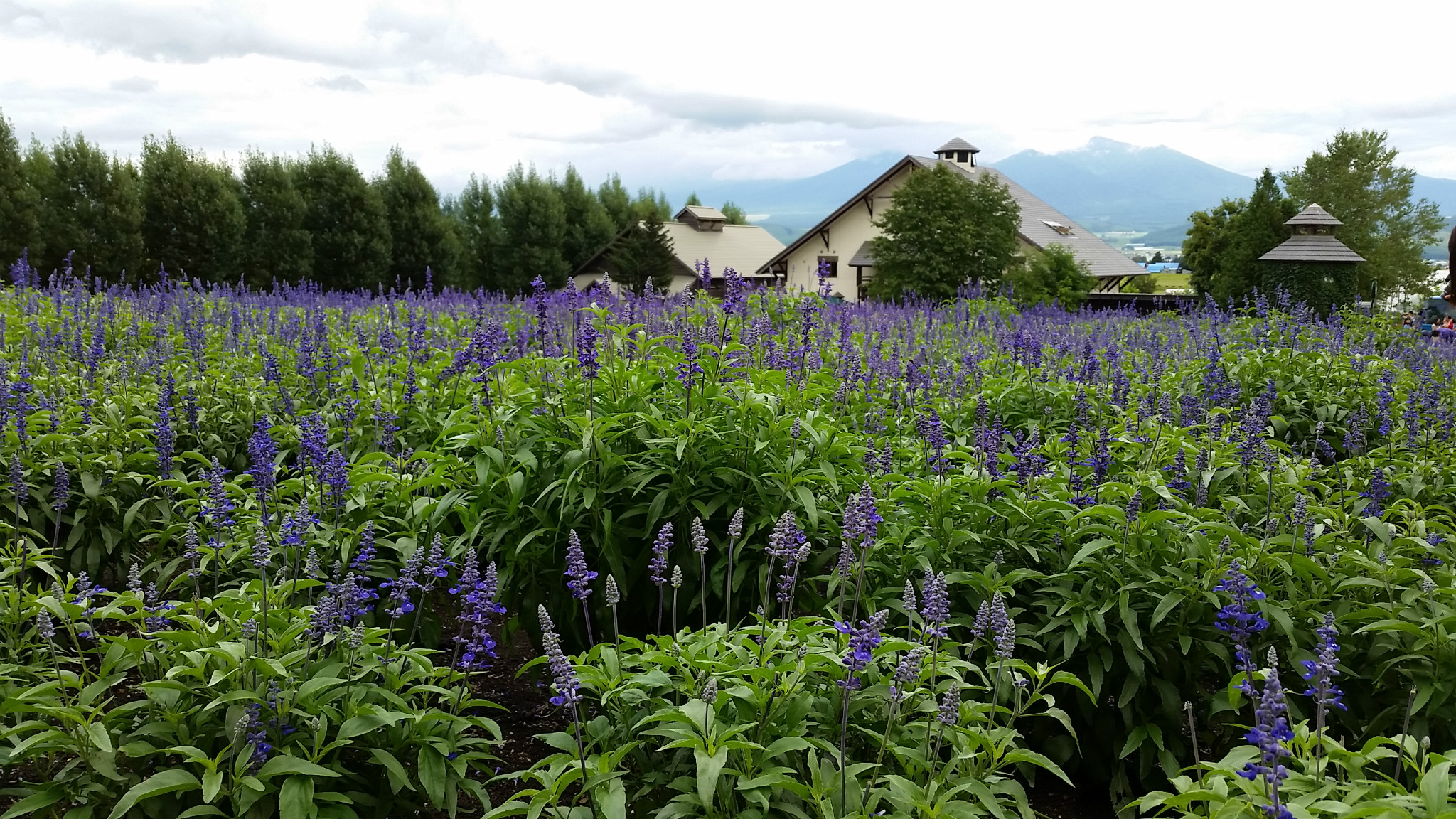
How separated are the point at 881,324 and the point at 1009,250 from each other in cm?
2224

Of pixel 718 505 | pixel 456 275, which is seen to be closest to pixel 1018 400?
pixel 718 505

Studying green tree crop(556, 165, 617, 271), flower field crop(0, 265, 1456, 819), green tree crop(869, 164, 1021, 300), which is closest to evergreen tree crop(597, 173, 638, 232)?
green tree crop(556, 165, 617, 271)

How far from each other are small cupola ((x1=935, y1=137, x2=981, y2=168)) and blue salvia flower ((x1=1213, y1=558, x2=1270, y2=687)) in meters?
63.6

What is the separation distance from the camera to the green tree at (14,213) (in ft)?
129

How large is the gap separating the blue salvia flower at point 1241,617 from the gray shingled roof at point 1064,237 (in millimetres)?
47786

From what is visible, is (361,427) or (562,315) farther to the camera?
(562,315)

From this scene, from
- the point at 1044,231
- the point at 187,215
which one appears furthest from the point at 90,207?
the point at 1044,231

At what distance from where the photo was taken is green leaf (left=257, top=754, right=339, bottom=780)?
2877 mm

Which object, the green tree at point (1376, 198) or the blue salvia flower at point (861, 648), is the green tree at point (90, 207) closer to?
the blue salvia flower at point (861, 648)

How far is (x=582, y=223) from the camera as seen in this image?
2805 inches

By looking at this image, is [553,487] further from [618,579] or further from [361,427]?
[361,427]

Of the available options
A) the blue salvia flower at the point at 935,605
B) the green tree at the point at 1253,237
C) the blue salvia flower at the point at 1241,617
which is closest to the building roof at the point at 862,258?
the green tree at the point at 1253,237

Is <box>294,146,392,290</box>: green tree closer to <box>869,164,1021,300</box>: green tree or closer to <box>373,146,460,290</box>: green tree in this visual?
<box>373,146,460,290</box>: green tree

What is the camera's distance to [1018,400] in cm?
734
